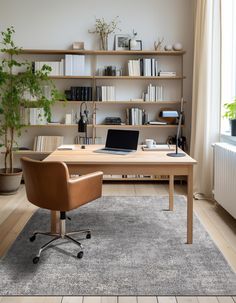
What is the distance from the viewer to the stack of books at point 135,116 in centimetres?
589

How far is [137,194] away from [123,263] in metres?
2.35

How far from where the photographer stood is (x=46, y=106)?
209 inches

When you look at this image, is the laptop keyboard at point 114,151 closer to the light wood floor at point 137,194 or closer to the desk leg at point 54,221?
the desk leg at point 54,221

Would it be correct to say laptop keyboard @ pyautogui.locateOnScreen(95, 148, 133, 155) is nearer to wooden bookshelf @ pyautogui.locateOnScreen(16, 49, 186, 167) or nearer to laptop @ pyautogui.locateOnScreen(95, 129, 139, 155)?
laptop @ pyautogui.locateOnScreen(95, 129, 139, 155)

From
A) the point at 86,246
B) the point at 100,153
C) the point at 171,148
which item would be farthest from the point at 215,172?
A: the point at 86,246

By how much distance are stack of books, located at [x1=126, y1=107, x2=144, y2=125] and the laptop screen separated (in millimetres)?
1931

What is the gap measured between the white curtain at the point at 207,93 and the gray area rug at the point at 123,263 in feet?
3.70

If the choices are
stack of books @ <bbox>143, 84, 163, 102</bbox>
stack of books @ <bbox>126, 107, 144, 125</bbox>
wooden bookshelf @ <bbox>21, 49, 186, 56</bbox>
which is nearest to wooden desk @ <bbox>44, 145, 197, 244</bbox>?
stack of books @ <bbox>126, 107, 144, 125</bbox>

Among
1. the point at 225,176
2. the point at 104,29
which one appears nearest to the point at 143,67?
the point at 104,29

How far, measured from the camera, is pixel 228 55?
16.7ft

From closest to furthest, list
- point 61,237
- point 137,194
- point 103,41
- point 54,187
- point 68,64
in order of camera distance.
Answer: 1. point 54,187
2. point 61,237
3. point 137,194
4. point 68,64
5. point 103,41

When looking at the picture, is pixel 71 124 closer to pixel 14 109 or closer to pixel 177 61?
pixel 14 109

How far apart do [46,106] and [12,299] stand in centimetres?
323

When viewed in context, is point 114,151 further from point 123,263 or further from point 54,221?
point 123,263
